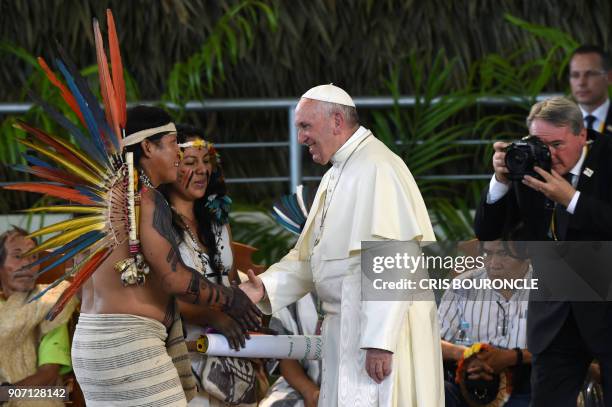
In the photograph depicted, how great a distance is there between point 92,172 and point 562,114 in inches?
71.9

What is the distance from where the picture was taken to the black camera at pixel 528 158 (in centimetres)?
482

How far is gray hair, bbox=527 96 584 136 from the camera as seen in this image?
4898 mm

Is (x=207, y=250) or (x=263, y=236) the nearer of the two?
(x=207, y=250)

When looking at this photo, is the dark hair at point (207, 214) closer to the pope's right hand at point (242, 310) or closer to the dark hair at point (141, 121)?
the pope's right hand at point (242, 310)

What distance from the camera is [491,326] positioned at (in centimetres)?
582

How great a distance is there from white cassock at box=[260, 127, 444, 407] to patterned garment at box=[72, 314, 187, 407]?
0.70 m

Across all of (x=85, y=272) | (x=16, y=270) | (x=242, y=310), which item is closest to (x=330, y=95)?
(x=242, y=310)

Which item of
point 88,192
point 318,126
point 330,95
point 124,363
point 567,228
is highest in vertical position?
point 330,95

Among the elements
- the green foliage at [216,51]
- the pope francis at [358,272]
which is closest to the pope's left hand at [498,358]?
the pope francis at [358,272]

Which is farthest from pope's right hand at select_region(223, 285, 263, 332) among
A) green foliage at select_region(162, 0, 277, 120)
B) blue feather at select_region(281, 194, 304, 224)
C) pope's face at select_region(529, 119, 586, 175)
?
green foliage at select_region(162, 0, 277, 120)

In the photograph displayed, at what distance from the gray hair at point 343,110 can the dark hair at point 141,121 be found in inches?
25.0

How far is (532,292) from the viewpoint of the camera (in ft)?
16.6

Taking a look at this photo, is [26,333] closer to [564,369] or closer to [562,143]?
[564,369]

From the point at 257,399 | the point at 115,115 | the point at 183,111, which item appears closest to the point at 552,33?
the point at 183,111
